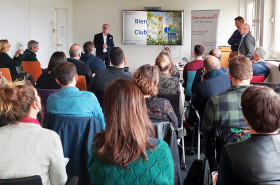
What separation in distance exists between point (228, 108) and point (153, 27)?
364 inches

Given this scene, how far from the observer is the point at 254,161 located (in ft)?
5.21

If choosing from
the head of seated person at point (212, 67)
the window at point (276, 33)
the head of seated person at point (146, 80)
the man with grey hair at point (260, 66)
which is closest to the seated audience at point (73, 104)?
the head of seated person at point (146, 80)

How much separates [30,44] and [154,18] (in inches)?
204

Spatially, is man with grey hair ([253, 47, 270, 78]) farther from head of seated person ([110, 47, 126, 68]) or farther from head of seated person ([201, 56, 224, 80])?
head of seated person ([110, 47, 126, 68])

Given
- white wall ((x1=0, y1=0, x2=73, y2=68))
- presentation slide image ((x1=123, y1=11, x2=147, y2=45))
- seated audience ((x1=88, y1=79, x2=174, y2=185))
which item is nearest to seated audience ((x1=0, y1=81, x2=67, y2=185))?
seated audience ((x1=88, y1=79, x2=174, y2=185))

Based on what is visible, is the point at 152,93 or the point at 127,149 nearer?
the point at 127,149

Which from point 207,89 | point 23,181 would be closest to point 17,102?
point 23,181

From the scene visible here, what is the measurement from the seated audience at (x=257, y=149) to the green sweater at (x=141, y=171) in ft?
0.92

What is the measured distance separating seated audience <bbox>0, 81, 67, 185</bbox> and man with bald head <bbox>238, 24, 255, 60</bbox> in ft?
19.0

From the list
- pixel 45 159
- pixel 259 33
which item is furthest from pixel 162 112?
pixel 259 33

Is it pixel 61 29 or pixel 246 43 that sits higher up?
Answer: pixel 61 29

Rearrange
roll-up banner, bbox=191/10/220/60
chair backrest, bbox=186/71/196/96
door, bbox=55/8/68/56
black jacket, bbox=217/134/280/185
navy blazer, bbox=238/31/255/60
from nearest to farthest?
→ black jacket, bbox=217/134/280/185, chair backrest, bbox=186/71/196/96, navy blazer, bbox=238/31/255/60, roll-up banner, bbox=191/10/220/60, door, bbox=55/8/68/56

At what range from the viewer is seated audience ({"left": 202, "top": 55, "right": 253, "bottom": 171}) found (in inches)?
111

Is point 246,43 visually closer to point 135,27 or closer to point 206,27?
point 206,27
